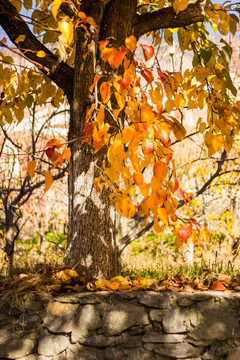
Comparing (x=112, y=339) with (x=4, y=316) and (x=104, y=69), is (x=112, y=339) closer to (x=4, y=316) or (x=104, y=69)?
(x=4, y=316)

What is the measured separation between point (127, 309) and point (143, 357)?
0.27m

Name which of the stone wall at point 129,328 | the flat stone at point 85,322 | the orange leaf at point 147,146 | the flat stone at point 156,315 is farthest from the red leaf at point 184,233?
the orange leaf at point 147,146

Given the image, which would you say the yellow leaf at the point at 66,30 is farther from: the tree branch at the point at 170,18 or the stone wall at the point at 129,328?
the stone wall at the point at 129,328

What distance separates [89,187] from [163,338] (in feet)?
3.40

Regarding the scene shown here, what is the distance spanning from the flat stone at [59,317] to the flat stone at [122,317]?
8.0 inches

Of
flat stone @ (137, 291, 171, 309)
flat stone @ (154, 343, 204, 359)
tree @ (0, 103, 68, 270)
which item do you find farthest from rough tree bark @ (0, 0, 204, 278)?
flat stone @ (154, 343, 204, 359)

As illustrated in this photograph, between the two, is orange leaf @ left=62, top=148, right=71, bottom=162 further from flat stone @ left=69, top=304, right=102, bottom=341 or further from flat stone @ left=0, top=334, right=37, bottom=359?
flat stone @ left=0, top=334, right=37, bottom=359

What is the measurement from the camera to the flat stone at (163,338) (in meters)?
2.12

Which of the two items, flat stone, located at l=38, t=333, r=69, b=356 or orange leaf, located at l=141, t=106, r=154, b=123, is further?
flat stone, located at l=38, t=333, r=69, b=356

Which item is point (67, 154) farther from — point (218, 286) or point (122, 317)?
point (218, 286)

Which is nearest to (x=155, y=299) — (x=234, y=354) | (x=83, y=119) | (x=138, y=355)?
(x=138, y=355)

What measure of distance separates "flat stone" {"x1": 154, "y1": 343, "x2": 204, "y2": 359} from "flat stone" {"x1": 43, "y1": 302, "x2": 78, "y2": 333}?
52cm

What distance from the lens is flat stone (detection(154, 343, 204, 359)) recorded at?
2.10 m

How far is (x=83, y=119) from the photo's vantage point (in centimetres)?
252
